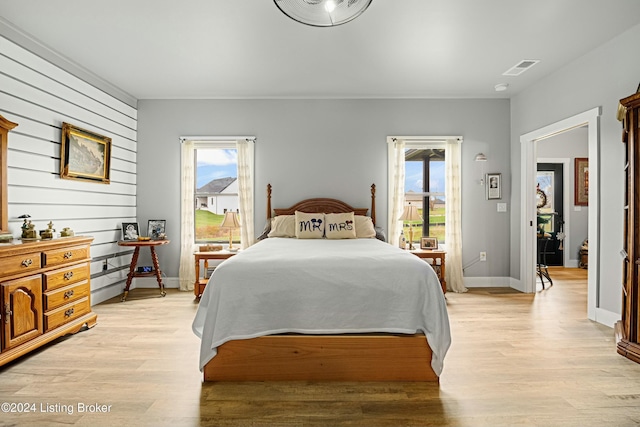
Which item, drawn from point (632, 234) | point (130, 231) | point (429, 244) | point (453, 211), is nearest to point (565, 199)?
Result: point (453, 211)

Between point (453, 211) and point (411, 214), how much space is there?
69 centimetres

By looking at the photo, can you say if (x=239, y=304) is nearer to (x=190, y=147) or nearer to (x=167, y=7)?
(x=167, y=7)

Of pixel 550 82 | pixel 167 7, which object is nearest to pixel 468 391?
pixel 167 7

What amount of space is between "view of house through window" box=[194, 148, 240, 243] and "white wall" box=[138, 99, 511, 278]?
29cm

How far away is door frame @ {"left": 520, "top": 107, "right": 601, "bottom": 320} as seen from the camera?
11.9ft

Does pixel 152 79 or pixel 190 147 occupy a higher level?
pixel 152 79

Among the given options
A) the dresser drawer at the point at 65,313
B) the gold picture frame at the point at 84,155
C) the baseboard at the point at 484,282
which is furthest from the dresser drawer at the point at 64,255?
the baseboard at the point at 484,282

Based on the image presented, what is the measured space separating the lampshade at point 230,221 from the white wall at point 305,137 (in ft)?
1.25

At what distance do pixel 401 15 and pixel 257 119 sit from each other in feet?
8.97

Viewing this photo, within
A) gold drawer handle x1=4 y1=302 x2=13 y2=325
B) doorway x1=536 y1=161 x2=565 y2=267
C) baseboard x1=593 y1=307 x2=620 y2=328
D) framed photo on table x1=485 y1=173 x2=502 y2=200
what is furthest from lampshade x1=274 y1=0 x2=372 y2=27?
doorway x1=536 y1=161 x2=565 y2=267

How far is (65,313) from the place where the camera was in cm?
312

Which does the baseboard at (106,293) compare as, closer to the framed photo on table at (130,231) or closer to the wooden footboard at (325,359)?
the framed photo on table at (130,231)

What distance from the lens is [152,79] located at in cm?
449

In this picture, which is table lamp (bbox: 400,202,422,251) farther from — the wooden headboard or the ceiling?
the ceiling
